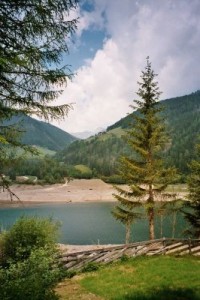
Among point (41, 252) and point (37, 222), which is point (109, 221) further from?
point (41, 252)

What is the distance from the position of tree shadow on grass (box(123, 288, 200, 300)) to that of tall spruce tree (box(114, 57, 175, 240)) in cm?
1171

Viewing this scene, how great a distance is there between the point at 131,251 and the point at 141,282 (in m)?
6.00

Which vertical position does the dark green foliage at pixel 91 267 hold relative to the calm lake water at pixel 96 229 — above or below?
above

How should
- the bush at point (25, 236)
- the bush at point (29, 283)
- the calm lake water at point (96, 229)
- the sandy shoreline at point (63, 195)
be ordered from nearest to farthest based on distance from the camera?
the bush at point (29, 283), the bush at point (25, 236), the calm lake water at point (96, 229), the sandy shoreline at point (63, 195)

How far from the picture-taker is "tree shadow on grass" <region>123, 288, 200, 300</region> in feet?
48.1

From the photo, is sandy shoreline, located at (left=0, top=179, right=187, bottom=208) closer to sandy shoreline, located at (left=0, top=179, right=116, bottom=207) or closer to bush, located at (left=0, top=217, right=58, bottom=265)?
sandy shoreline, located at (left=0, top=179, right=116, bottom=207)

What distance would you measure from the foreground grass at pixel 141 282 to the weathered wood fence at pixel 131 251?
1035mm

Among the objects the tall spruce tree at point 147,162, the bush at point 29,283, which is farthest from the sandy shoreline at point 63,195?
Answer: the bush at point 29,283

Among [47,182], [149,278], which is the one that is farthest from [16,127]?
[47,182]

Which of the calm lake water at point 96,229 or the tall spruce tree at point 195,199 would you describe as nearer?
the tall spruce tree at point 195,199

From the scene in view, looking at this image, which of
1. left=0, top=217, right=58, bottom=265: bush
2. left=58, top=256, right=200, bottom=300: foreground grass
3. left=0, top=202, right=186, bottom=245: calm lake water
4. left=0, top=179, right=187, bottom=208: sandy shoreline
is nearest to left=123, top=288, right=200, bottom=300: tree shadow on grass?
left=58, top=256, right=200, bottom=300: foreground grass

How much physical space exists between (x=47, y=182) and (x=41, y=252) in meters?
178

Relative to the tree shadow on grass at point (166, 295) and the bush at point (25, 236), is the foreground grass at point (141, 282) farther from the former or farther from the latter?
the bush at point (25, 236)

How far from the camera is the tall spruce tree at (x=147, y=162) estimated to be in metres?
27.8
